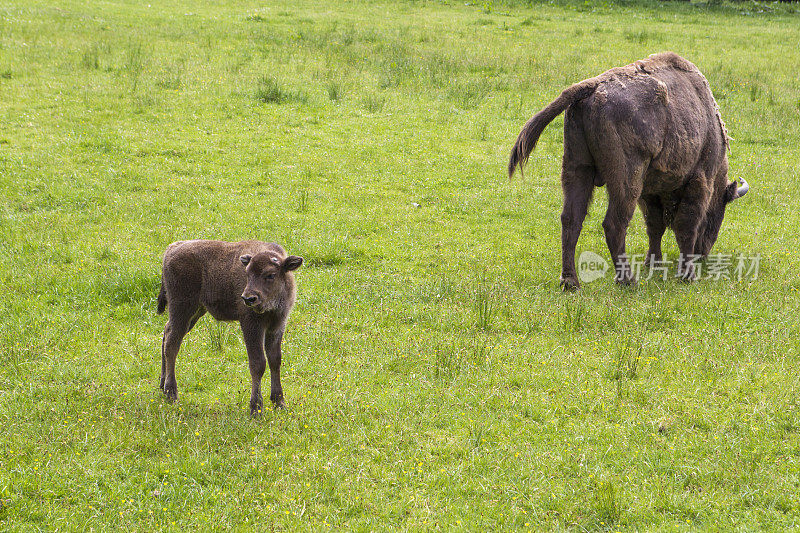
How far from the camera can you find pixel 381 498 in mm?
5754

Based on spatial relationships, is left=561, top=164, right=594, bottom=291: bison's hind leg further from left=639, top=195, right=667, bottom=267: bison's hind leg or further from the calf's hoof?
the calf's hoof

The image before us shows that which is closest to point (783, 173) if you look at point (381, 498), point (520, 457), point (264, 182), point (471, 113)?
point (471, 113)

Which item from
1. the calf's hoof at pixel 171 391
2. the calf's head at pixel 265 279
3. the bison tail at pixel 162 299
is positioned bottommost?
the calf's hoof at pixel 171 391

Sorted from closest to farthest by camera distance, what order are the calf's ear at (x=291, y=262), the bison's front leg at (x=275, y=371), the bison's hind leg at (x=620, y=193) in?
the calf's ear at (x=291, y=262), the bison's front leg at (x=275, y=371), the bison's hind leg at (x=620, y=193)

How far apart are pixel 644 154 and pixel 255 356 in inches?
244

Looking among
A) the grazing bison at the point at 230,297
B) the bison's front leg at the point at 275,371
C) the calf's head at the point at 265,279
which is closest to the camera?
the calf's head at the point at 265,279

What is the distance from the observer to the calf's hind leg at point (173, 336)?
6.96 metres

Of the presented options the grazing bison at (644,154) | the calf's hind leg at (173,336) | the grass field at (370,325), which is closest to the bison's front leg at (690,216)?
the grazing bison at (644,154)

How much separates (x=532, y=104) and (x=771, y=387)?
12493mm

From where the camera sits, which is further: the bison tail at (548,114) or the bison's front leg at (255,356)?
the bison tail at (548,114)

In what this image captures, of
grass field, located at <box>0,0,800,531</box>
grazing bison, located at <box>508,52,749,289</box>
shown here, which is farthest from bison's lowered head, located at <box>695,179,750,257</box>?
grass field, located at <box>0,0,800,531</box>

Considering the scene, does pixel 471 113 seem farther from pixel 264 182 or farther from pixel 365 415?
pixel 365 415

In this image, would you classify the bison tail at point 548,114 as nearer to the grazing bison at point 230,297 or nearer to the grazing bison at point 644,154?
the grazing bison at point 644,154

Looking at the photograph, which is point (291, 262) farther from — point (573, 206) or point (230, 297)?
point (573, 206)
